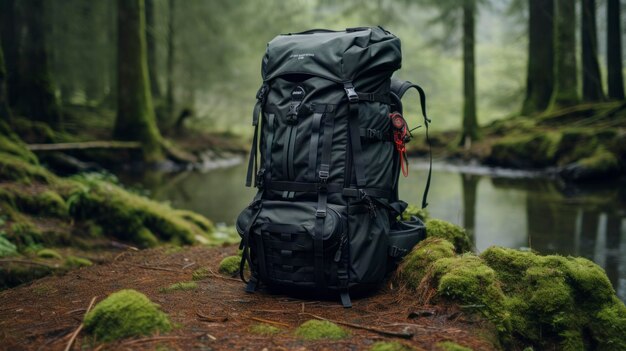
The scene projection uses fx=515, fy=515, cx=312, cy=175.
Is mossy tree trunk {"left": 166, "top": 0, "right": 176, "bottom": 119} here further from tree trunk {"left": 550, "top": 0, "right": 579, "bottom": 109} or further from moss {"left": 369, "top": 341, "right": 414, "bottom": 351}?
moss {"left": 369, "top": 341, "right": 414, "bottom": 351}

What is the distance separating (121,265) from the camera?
4.47 meters

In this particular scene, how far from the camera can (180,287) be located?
141 inches

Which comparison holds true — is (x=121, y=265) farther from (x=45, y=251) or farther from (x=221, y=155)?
(x=221, y=155)

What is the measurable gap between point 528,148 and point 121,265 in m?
12.4

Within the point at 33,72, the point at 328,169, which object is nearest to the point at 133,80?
the point at 33,72

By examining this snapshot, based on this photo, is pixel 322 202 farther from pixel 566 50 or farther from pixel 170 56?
pixel 170 56

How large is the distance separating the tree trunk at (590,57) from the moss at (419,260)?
12.6m

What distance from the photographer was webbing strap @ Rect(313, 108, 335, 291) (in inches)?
124

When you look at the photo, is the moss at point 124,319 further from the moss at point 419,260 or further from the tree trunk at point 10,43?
the tree trunk at point 10,43

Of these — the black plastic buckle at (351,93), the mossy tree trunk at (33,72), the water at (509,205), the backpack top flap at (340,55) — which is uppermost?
the mossy tree trunk at (33,72)

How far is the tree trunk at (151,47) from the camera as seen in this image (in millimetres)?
19016

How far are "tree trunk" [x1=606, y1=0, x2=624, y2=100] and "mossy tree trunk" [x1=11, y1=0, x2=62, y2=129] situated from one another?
14.4 meters

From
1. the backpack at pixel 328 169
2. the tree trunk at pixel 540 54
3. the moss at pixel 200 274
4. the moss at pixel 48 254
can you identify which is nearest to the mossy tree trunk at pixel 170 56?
the tree trunk at pixel 540 54

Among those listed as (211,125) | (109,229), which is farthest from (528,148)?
(211,125)
